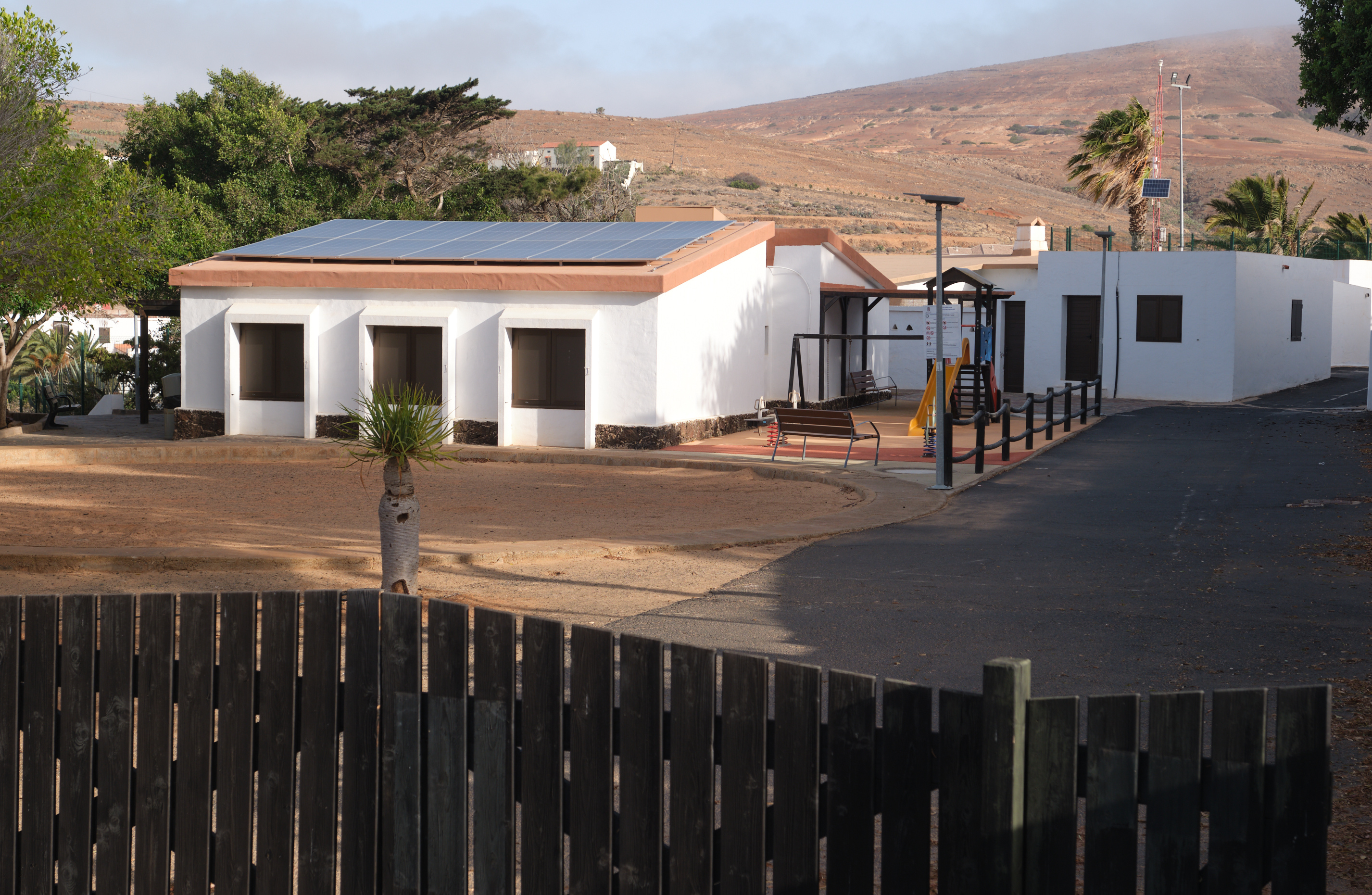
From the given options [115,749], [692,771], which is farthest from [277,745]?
[692,771]

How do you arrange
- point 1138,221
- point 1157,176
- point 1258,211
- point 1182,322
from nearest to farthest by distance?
point 1182,322 < point 1138,221 < point 1157,176 < point 1258,211

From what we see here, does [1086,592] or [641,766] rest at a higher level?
[641,766]

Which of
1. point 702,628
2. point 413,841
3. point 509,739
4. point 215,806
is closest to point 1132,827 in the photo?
point 509,739

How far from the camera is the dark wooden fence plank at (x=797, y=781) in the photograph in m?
3.06

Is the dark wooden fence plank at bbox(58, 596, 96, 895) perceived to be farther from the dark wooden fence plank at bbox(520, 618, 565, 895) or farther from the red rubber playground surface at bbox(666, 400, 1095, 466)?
the red rubber playground surface at bbox(666, 400, 1095, 466)

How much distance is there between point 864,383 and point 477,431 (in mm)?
11446

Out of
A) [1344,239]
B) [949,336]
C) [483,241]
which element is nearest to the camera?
[949,336]

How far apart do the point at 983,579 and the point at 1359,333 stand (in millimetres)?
41481

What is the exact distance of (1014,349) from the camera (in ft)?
109

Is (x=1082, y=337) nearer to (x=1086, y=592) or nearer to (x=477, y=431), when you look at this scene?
(x=477, y=431)

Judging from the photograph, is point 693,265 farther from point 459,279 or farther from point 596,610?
point 596,610

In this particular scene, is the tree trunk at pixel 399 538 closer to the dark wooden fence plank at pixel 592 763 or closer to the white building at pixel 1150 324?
the dark wooden fence plank at pixel 592 763

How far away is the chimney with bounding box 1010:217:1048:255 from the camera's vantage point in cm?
3597

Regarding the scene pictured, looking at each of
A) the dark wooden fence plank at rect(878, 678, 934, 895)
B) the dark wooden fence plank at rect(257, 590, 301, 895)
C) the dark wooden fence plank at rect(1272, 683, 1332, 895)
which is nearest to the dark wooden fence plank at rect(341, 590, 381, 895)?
the dark wooden fence plank at rect(257, 590, 301, 895)
